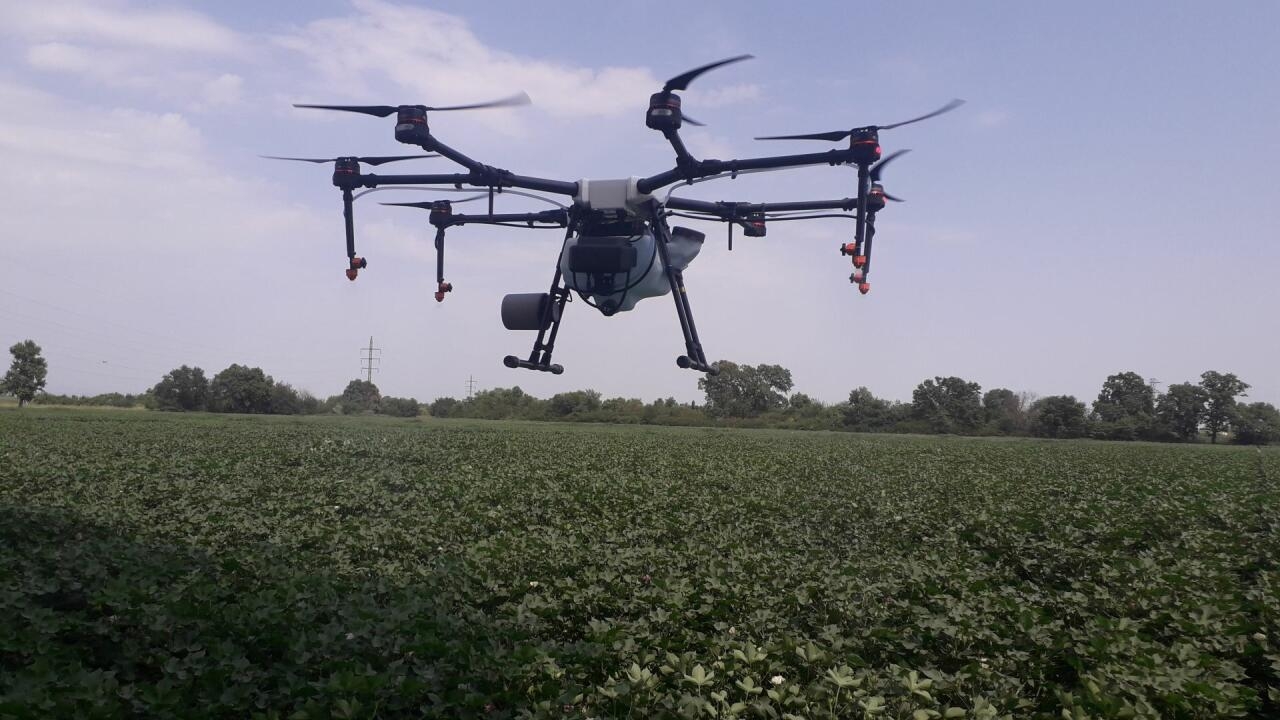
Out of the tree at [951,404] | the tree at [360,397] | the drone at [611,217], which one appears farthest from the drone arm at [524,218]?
the tree at [951,404]

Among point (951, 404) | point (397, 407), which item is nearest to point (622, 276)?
point (397, 407)

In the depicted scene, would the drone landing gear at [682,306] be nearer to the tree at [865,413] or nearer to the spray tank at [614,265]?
the spray tank at [614,265]

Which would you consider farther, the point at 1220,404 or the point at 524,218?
the point at 1220,404

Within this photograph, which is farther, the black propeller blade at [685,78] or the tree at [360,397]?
the tree at [360,397]

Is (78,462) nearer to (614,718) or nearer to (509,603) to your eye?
(509,603)

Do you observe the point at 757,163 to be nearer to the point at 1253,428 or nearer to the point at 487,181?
the point at 487,181

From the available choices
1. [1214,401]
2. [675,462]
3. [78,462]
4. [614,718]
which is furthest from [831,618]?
[1214,401]
